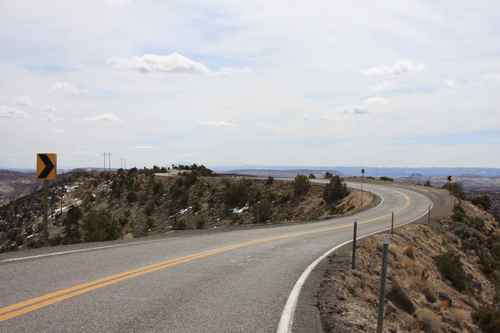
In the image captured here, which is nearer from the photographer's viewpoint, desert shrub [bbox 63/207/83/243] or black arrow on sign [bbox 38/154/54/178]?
black arrow on sign [bbox 38/154/54/178]

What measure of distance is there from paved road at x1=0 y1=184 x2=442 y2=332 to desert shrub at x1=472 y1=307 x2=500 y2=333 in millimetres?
4656

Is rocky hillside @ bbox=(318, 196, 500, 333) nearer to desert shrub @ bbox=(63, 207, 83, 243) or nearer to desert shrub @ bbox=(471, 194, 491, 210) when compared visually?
desert shrub @ bbox=(471, 194, 491, 210)

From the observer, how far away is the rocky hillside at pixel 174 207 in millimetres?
35875

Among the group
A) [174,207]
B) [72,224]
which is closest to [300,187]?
[174,207]

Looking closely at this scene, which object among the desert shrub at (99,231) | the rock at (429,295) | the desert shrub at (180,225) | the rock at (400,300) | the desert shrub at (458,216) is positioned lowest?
the desert shrub at (180,225)

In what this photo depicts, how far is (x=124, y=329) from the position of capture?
5.67 m

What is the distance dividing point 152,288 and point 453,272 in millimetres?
13915

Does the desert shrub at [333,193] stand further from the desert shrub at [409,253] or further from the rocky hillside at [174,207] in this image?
the desert shrub at [409,253]

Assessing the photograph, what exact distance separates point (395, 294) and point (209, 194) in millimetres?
34903

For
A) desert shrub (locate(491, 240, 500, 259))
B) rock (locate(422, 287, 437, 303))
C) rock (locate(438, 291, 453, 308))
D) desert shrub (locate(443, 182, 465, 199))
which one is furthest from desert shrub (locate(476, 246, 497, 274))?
desert shrub (locate(443, 182, 465, 199))

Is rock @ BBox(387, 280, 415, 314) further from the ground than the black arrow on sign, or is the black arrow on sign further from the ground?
the black arrow on sign

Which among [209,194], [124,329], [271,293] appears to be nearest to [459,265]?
[271,293]

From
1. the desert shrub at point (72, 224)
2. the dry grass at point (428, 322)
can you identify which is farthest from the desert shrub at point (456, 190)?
the dry grass at point (428, 322)

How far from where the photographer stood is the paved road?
236 inches
